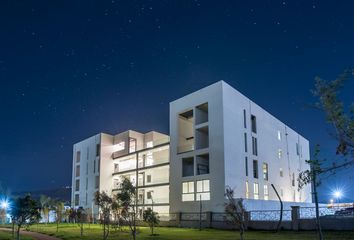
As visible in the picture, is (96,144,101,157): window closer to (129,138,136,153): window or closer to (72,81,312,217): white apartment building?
(72,81,312,217): white apartment building

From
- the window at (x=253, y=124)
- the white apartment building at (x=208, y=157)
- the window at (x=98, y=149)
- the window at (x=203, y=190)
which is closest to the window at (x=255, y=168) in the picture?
the white apartment building at (x=208, y=157)

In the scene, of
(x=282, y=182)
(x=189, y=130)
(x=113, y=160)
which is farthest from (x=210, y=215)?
(x=113, y=160)

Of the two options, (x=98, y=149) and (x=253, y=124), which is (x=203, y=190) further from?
(x=98, y=149)

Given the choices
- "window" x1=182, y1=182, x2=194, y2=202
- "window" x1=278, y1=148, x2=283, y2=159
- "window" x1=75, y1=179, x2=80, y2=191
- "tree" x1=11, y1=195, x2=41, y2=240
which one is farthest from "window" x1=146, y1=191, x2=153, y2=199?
"tree" x1=11, y1=195, x2=41, y2=240

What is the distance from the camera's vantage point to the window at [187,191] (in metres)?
42.3

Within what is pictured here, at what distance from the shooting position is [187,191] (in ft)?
141

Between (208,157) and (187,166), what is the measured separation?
10.8ft

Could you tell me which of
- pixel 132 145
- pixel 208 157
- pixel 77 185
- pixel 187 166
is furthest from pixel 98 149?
Answer: pixel 208 157

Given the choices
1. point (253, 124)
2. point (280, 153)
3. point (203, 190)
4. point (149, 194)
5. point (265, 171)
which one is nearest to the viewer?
point (203, 190)

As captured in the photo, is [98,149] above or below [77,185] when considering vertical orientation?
above

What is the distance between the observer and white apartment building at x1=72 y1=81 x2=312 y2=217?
4053 centimetres

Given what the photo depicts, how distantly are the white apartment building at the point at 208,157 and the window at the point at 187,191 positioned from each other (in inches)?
0.9

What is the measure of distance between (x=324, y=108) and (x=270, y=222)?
1033 inches

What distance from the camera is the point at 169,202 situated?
44.9 m
